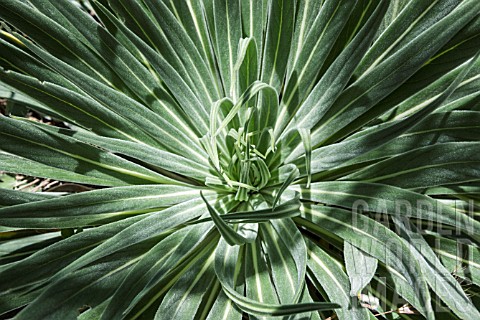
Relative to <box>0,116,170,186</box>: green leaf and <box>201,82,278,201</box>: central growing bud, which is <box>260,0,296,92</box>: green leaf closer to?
<box>201,82,278,201</box>: central growing bud

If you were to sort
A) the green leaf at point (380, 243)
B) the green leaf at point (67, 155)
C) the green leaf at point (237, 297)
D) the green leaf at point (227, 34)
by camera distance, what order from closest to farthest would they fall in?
the green leaf at point (237, 297), the green leaf at point (380, 243), the green leaf at point (67, 155), the green leaf at point (227, 34)

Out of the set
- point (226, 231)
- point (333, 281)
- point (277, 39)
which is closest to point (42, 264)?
point (226, 231)

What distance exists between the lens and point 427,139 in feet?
3.15

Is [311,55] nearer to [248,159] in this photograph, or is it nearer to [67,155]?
[248,159]

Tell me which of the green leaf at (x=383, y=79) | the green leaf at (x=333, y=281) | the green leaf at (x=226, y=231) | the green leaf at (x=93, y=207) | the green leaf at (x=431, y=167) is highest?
the green leaf at (x=383, y=79)

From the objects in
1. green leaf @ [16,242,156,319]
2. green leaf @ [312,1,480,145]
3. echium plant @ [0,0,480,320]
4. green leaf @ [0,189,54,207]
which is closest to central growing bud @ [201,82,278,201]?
echium plant @ [0,0,480,320]

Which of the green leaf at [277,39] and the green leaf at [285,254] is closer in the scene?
the green leaf at [285,254]

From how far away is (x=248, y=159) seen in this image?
1.00 m

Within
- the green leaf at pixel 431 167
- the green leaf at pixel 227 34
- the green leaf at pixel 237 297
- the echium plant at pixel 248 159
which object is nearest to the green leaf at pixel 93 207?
the echium plant at pixel 248 159

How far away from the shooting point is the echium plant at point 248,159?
887 millimetres

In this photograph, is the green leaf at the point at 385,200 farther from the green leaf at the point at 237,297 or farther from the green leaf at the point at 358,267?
the green leaf at the point at 237,297

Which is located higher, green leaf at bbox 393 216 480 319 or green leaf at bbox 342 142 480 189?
green leaf at bbox 342 142 480 189

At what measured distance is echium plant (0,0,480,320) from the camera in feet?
2.91

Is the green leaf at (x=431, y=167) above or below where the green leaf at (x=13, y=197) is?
above
